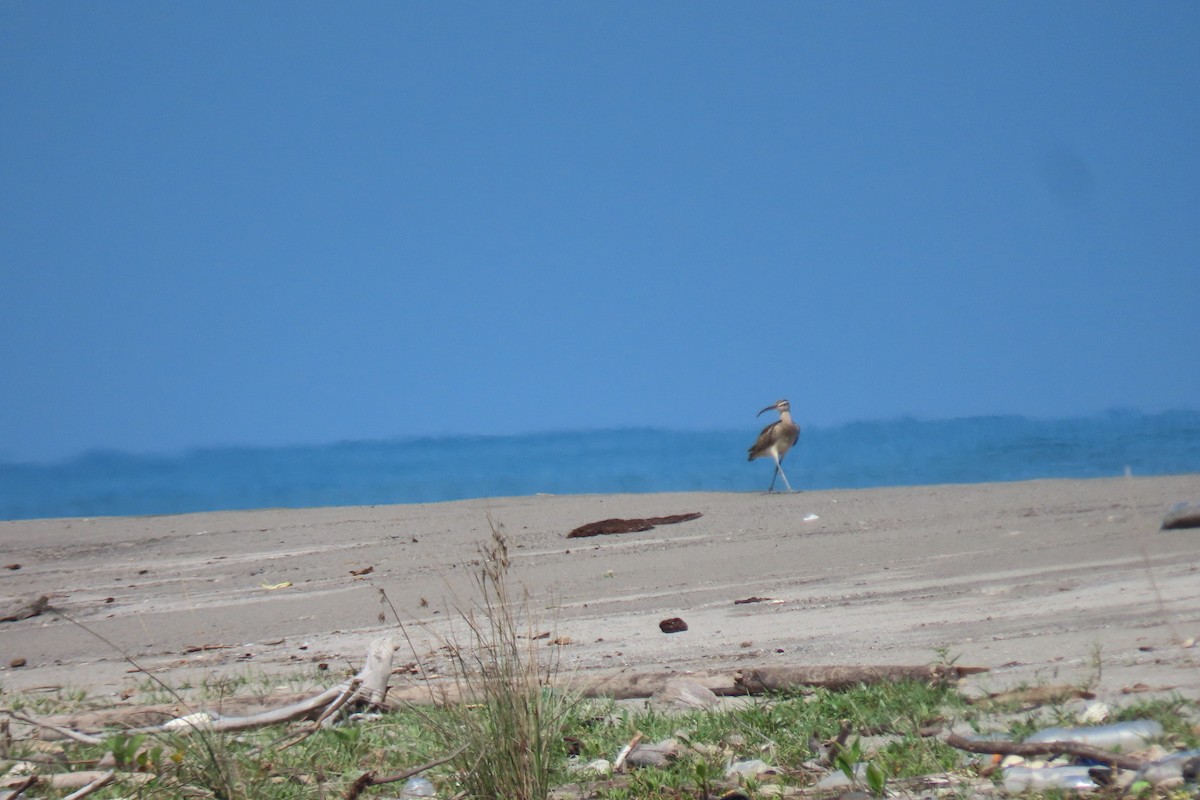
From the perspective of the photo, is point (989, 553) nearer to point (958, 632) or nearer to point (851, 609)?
point (851, 609)

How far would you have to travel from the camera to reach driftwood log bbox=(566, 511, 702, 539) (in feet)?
42.5

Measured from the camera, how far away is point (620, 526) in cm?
1317

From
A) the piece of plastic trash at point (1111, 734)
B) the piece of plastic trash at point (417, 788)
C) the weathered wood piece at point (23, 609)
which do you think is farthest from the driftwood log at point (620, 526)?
the piece of plastic trash at point (1111, 734)

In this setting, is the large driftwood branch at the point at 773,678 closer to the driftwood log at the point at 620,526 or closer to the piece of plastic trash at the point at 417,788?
the piece of plastic trash at the point at 417,788

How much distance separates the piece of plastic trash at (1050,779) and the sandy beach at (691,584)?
0.64m

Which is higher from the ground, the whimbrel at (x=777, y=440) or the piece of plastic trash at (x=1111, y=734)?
the whimbrel at (x=777, y=440)

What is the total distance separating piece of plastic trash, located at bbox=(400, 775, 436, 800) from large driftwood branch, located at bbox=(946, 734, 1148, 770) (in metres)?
1.62

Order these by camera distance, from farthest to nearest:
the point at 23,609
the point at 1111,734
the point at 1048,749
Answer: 1. the point at 23,609
2. the point at 1111,734
3. the point at 1048,749

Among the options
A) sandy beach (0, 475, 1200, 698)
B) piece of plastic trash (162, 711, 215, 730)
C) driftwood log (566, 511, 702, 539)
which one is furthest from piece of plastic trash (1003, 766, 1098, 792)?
driftwood log (566, 511, 702, 539)

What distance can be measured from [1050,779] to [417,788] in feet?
6.20

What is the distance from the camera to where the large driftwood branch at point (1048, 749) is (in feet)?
9.87

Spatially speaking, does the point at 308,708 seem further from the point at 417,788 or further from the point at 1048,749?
the point at 1048,749

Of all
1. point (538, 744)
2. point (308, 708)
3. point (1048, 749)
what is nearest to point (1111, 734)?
point (1048, 749)

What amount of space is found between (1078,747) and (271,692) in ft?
11.5
